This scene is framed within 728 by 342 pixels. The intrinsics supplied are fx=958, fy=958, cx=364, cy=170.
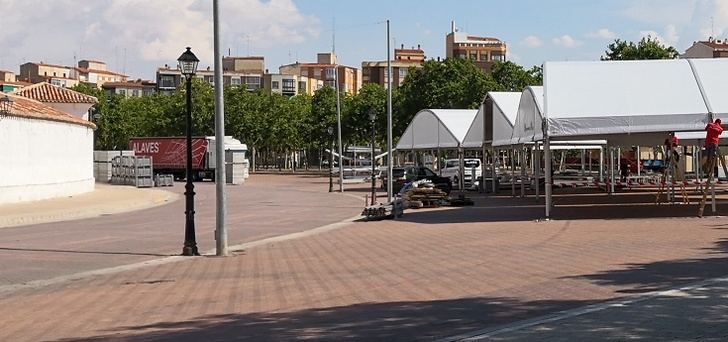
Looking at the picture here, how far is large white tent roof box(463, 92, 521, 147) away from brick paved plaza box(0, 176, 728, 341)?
15.4 meters

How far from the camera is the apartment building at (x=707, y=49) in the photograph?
367ft

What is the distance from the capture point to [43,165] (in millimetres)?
43500

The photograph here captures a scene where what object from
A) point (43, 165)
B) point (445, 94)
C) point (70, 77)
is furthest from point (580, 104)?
point (70, 77)

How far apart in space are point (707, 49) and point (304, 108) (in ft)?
163

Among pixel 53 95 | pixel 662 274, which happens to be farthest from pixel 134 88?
pixel 662 274

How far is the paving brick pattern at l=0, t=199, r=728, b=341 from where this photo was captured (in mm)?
10281

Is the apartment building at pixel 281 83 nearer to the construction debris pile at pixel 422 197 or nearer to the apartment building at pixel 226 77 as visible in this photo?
the apartment building at pixel 226 77

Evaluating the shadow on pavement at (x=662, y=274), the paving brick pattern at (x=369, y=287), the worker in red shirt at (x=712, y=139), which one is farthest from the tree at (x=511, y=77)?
the shadow on pavement at (x=662, y=274)

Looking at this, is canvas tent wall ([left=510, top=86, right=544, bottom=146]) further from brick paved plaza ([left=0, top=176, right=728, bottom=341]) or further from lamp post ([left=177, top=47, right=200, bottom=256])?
lamp post ([left=177, top=47, right=200, bottom=256])

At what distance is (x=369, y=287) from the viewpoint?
527 inches

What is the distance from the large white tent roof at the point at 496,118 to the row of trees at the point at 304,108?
1371 inches

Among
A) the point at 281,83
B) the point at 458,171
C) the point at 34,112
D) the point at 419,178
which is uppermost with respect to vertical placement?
the point at 281,83

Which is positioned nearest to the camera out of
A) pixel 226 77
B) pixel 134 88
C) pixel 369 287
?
pixel 369 287

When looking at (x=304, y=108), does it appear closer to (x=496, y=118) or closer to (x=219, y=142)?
(x=496, y=118)
